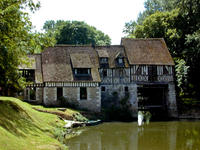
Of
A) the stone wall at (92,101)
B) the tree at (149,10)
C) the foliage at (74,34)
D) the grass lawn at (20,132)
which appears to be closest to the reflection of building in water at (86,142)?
the grass lawn at (20,132)

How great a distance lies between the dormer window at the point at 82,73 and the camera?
23.2 m

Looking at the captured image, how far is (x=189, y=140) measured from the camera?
48.7 ft

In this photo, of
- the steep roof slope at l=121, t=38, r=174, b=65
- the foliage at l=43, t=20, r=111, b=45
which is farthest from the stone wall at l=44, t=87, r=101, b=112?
the foliage at l=43, t=20, r=111, b=45

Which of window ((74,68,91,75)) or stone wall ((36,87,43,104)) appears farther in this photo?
window ((74,68,91,75))

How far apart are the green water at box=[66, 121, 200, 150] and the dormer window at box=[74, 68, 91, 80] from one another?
554cm

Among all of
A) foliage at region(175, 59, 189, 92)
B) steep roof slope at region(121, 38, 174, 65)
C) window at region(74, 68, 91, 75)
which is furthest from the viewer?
foliage at region(175, 59, 189, 92)

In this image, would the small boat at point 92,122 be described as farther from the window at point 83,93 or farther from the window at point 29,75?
the window at point 29,75

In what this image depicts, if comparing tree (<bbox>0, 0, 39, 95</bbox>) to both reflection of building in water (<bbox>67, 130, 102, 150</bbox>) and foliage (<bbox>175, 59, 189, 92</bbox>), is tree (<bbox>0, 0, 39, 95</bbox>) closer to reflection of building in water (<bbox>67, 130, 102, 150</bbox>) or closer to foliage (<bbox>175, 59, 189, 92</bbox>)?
reflection of building in water (<bbox>67, 130, 102, 150</bbox>)

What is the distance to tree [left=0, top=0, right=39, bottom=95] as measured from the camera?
1134 cm

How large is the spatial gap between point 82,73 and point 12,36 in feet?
39.1

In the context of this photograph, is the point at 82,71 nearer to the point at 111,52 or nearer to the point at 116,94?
the point at 116,94

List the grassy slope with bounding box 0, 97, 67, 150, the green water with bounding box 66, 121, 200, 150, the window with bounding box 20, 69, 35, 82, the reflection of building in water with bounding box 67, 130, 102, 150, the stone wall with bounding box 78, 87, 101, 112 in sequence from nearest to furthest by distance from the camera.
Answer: the grassy slope with bounding box 0, 97, 67, 150 < the reflection of building in water with bounding box 67, 130, 102, 150 < the green water with bounding box 66, 121, 200, 150 < the window with bounding box 20, 69, 35, 82 < the stone wall with bounding box 78, 87, 101, 112

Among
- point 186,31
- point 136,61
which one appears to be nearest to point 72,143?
point 136,61

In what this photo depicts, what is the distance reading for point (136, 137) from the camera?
15.7 metres
